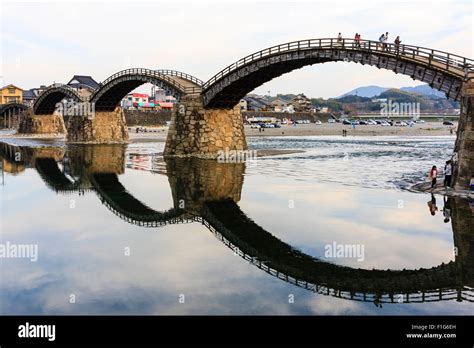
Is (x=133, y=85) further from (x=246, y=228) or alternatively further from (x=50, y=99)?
(x=246, y=228)

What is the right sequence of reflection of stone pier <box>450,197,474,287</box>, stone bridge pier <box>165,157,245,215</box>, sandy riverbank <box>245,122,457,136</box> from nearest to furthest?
reflection of stone pier <box>450,197,474,287</box> < stone bridge pier <box>165,157,245,215</box> < sandy riverbank <box>245,122,457,136</box>

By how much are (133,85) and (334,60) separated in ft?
116

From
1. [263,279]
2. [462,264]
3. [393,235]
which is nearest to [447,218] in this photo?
[393,235]

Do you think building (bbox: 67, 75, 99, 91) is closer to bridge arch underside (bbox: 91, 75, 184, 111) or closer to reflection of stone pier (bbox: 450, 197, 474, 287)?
bridge arch underside (bbox: 91, 75, 184, 111)

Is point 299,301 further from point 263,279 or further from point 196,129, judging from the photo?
point 196,129

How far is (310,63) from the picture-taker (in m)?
42.5

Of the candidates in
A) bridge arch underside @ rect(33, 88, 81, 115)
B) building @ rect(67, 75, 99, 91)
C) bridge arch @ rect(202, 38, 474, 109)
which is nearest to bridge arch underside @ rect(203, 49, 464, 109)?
bridge arch @ rect(202, 38, 474, 109)

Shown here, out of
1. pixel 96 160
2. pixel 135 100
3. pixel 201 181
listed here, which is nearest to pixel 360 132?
pixel 96 160

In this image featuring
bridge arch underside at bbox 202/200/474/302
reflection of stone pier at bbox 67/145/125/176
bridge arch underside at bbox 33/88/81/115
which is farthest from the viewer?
bridge arch underside at bbox 33/88/81/115

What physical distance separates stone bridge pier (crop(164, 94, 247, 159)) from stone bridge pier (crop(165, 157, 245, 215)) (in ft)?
8.62

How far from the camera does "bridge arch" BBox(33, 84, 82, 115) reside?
7792 centimetres

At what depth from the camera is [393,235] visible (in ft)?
61.3

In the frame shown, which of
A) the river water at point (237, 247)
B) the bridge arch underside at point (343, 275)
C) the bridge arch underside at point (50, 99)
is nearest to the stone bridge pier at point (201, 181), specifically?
the river water at point (237, 247)

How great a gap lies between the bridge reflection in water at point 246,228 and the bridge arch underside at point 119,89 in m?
13.1
